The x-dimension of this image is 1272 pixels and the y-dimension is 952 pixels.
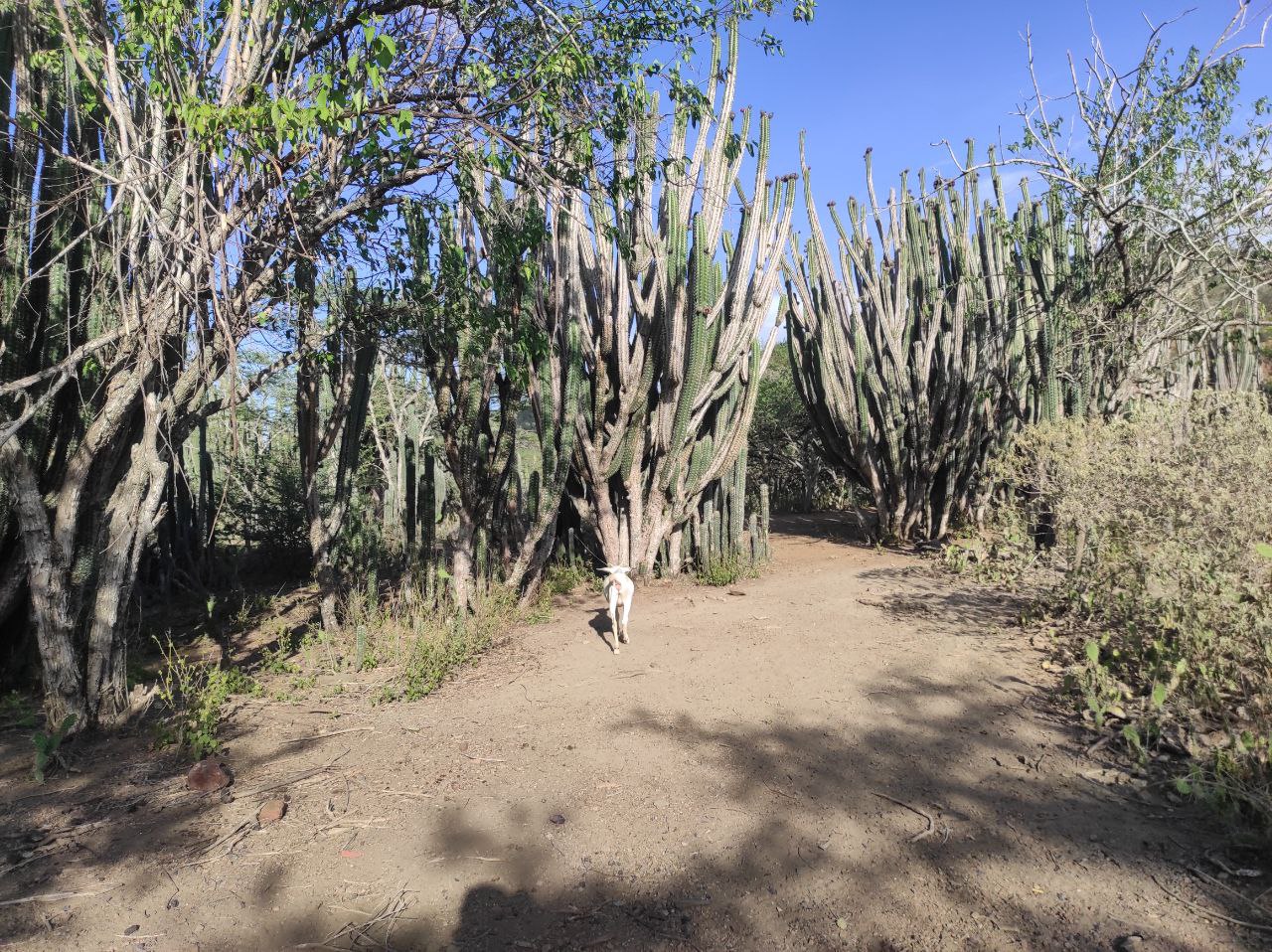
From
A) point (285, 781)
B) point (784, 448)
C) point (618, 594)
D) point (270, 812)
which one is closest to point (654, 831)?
point (270, 812)

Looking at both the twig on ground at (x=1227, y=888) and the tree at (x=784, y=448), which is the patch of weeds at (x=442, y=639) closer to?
the twig on ground at (x=1227, y=888)

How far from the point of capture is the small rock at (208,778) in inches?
140

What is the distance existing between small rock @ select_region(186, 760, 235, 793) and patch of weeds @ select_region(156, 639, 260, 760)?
0.25m

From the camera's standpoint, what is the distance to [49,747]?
12.1 feet

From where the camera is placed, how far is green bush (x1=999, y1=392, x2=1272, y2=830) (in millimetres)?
3641

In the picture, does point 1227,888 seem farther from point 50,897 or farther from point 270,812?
point 50,897

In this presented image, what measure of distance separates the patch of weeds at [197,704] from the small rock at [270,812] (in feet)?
2.41

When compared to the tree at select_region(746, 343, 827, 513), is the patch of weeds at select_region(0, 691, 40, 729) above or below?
below

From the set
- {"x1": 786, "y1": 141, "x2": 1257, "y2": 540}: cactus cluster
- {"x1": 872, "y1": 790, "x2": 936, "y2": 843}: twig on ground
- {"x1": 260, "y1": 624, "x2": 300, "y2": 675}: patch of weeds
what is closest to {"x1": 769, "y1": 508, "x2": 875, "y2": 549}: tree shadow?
{"x1": 786, "y1": 141, "x2": 1257, "y2": 540}: cactus cluster

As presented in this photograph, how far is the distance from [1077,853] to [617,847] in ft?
5.93

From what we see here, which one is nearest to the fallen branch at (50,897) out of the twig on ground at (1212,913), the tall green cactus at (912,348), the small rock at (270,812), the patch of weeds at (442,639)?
the small rock at (270,812)

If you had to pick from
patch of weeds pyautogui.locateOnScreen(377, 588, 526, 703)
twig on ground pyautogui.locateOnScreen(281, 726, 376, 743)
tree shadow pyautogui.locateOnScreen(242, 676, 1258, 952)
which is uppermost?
patch of weeds pyautogui.locateOnScreen(377, 588, 526, 703)

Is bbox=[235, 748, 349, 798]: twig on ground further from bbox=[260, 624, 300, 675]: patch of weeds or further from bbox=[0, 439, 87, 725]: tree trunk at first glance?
bbox=[260, 624, 300, 675]: patch of weeds

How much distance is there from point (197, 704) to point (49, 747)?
2.43ft
